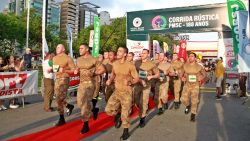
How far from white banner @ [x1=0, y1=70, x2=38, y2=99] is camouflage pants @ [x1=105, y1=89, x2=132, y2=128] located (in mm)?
4404

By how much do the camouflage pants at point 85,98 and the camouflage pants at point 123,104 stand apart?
1.75 ft

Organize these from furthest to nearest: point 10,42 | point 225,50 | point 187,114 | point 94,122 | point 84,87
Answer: point 10,42
point 225,50
point 187,114
point 94,122
point 84,87

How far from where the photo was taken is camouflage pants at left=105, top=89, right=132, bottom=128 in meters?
6.33

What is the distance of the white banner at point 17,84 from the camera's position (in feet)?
30.8

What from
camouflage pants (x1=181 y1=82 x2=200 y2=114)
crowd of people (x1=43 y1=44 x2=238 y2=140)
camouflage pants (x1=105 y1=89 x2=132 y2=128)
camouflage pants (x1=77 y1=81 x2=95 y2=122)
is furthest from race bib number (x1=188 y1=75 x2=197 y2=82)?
camouflage pants (x1=77 y1=81 x2=95 y2=122)

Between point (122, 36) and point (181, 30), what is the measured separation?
3774 centimetres

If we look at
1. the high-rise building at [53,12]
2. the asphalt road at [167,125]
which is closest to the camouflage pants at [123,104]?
the asphalt road at [167,125]

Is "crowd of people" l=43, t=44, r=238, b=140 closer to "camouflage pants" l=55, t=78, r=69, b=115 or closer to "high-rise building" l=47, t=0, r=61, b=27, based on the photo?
"camouflage pants" l=55, t=78, r=69, b=115

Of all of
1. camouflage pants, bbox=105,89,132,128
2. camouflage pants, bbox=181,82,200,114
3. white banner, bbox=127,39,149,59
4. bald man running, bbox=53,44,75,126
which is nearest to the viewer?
camouflage pants, bbox=105,89,132,128

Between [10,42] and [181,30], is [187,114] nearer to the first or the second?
[181,30]

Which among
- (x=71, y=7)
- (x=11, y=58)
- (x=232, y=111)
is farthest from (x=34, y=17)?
(x=71, y=7)

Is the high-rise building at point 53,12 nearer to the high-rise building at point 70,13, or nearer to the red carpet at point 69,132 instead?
the high-rise building at point 70,13

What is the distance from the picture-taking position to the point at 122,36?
54.6 m

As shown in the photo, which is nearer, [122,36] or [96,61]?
[96,61]
